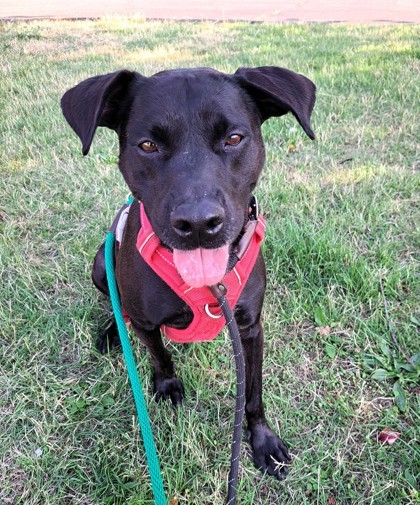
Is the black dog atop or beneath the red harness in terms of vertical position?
atop

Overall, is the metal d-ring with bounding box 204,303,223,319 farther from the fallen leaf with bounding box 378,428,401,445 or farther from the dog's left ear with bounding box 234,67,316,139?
the fallen leaf with bounding box 378,428,401,445

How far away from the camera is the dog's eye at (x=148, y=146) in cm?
173

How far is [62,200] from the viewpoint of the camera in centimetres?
379

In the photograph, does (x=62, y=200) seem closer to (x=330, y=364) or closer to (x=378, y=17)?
(x=330, y=364)

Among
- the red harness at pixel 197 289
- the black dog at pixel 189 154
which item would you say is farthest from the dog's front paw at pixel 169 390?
the red harness at pixel 197 289

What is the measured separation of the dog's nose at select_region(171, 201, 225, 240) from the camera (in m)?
1.48

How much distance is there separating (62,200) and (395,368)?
283cm

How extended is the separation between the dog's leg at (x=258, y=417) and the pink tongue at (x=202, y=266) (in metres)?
0.49

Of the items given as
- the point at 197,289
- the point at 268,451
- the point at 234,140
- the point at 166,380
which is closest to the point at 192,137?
the point at 234,140

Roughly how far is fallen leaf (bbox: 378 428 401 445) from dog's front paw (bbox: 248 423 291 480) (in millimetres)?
442

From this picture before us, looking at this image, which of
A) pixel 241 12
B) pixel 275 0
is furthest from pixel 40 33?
pixel 275 0

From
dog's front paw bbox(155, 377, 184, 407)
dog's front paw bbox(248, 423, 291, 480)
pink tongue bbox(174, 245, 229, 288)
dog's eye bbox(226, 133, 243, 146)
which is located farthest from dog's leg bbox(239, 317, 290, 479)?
dog's eye bbox(226, 133, 243, 146)

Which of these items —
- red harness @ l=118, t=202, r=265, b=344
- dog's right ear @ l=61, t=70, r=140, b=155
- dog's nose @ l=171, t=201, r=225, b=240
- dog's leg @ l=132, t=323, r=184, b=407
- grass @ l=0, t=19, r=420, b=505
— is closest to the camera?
dog's nose @ l=171, t=201, r=225, b=240

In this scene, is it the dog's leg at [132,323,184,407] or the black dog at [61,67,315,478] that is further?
the dog's leg at [132,323,184,407]
